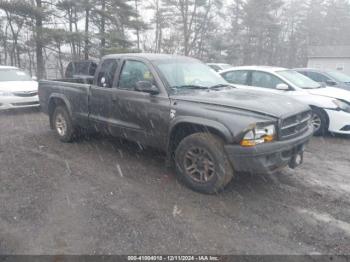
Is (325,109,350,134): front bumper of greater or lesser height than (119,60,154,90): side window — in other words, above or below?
below

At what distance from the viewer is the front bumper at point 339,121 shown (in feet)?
23.1

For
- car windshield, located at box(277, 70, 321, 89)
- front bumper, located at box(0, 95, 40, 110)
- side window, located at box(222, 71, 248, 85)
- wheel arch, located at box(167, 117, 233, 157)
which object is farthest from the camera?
front bumper, located at box(0, 95, 40, 110)

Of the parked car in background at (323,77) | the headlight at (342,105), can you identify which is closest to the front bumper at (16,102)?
the headlight at (342,105)

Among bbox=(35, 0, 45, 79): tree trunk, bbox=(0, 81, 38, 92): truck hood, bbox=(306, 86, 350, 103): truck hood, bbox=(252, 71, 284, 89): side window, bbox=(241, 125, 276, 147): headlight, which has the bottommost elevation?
bbox=(241, 125, 276, 147): headlight

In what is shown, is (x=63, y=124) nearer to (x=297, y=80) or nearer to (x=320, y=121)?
(x=297, y=80)

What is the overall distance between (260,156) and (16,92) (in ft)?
28.5

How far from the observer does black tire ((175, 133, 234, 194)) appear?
3986 millimetres

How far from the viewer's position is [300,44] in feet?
149

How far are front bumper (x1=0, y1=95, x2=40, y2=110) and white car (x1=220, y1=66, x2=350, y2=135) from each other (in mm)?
6660

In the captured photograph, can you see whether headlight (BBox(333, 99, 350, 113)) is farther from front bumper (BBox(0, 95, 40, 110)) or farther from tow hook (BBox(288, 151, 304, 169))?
front bumper (BBox(0, 95, 40, 110))

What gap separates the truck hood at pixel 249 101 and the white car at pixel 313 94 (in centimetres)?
282

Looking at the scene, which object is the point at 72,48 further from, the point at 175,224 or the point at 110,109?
the point at 175,224

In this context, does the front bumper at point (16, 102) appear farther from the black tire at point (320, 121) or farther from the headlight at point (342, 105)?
the headlight at point (342, 105)

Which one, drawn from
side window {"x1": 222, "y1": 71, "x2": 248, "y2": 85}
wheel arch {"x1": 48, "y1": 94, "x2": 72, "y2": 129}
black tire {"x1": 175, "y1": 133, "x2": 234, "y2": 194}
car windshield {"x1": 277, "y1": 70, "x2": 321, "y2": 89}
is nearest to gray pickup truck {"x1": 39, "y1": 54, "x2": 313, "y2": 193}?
black tire {"x1": 175, "y1": 133, "x2": 234, "y2": 194}
